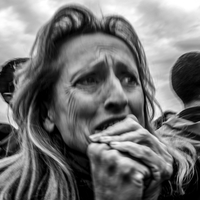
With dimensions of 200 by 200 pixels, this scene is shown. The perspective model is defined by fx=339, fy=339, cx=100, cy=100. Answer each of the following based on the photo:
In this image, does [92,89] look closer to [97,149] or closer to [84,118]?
[84,118]

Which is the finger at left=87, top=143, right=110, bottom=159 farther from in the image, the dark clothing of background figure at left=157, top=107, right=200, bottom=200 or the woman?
the dark clothing of background figure at left=157, top=107, right=200, bottom=200

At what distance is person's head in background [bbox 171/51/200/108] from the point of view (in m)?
3.16

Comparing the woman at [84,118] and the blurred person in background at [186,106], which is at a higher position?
the woman at [84,118]

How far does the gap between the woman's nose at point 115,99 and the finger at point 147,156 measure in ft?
0.72

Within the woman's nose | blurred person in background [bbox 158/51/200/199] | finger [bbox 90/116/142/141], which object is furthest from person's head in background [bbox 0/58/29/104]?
finger [bbox 90/116/142/141]

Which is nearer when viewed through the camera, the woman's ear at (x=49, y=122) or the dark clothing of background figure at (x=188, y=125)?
the woman's ear at (x=49, y=122)

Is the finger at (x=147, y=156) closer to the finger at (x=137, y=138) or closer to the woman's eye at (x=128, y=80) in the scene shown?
the finger at (x=137, y=138)

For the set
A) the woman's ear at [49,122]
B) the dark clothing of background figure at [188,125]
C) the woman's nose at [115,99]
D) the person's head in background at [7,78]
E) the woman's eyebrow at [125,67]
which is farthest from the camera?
the person's head in background at [7,78]

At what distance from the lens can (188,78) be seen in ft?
10.6

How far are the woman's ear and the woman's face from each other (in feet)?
0.11

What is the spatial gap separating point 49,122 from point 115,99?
43cm

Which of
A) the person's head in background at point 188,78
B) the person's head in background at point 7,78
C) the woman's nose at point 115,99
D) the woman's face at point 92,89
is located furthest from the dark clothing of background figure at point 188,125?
the person's head in background at point 7,78

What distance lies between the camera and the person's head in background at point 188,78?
10.4 ft

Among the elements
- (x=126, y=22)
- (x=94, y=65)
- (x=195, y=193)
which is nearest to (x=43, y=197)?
(x=94, y=65)
